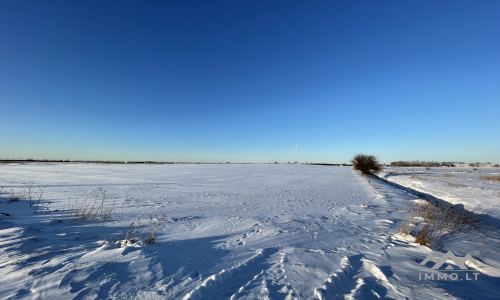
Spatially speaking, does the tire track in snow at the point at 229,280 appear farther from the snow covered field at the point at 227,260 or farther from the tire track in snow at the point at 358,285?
the tire track in snow at the point at 358,285

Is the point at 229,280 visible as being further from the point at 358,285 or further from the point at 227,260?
the point at 358,285

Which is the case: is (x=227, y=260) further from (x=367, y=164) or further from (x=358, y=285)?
(x=367, y=164)

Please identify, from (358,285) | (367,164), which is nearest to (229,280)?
(358,285)

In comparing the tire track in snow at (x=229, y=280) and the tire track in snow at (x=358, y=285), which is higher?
the tire track in snow at (x=229, y=280)

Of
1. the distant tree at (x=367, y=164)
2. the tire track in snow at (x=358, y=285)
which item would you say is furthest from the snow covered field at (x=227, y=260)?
the distant tree at (x=367, y=164)

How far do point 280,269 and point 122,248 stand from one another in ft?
9.72

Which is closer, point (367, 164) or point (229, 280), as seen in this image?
point (229, 280)

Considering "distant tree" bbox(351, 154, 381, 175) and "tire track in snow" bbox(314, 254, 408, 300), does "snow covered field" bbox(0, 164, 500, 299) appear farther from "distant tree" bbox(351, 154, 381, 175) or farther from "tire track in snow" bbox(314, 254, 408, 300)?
"distant tree" bbox(351, 154, 381, 175)

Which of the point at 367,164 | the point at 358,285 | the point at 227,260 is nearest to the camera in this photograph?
the point at 358,285

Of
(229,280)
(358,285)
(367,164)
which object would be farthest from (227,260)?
(367,164)

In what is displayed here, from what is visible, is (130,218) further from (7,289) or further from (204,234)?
(7,289)

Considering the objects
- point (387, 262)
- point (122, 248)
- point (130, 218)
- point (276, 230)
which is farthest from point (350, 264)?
point (130, 218)

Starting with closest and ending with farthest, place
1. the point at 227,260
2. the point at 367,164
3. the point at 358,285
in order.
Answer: the point at 358,285 < the point at 227,260 < the point at 367,164

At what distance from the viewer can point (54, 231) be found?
16.6 ft
